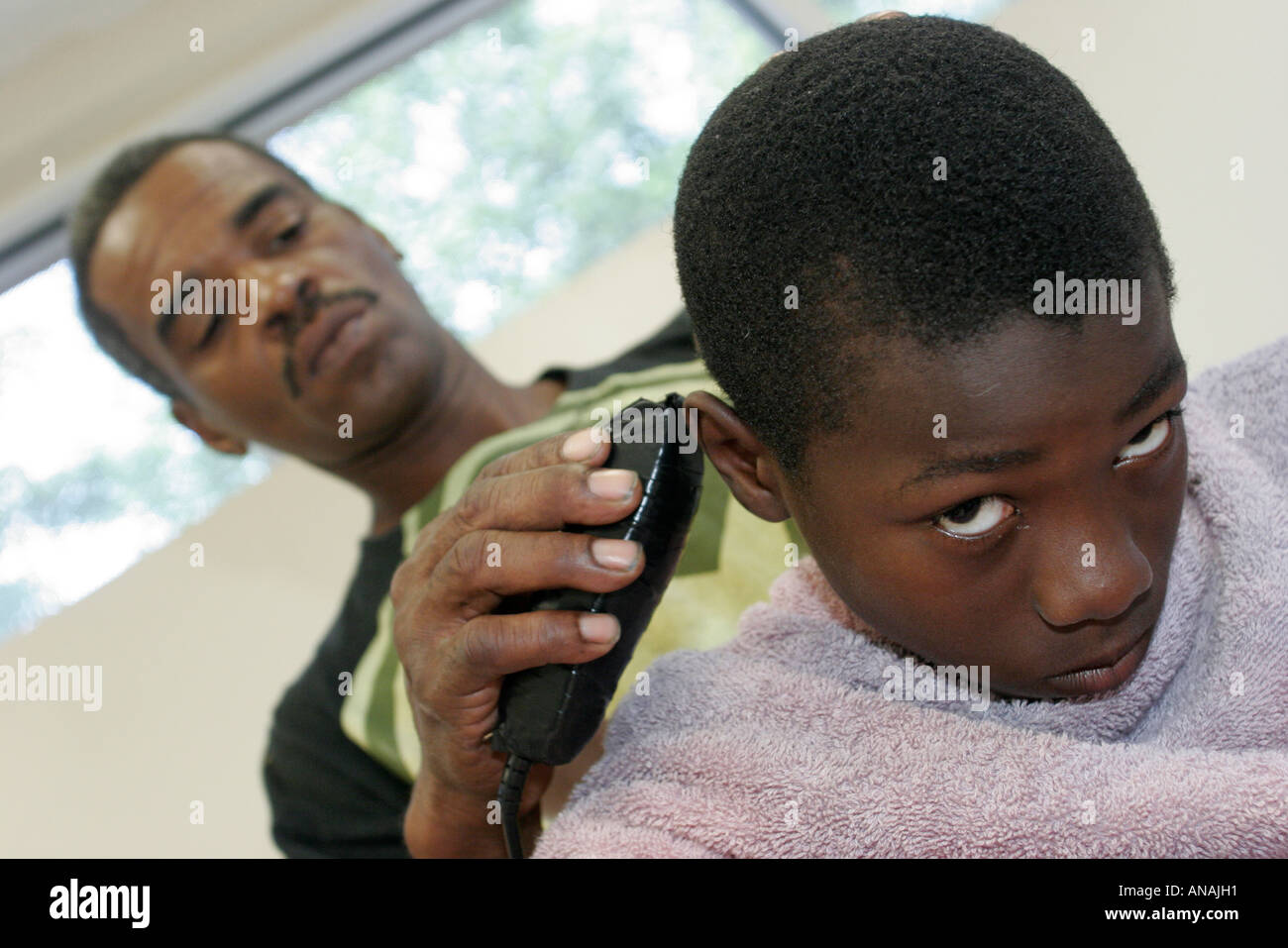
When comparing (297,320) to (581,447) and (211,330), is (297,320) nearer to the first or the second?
(211,330)

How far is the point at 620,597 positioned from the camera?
27.7 inches

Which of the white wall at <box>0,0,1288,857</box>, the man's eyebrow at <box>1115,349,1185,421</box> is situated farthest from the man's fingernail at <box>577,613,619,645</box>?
the white wall at <box>0,0,1288,857</box>

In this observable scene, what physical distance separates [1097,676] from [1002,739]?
72 millimetres

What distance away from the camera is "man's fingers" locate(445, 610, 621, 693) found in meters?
0.69

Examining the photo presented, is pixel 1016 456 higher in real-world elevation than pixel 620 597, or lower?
higher

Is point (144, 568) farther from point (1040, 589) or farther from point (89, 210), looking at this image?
point (1040, 589)

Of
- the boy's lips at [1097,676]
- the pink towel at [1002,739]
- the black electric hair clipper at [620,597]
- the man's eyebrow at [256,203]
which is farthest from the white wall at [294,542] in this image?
the black electric hair clipper at [620,597]

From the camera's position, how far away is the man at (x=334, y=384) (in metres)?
1.26

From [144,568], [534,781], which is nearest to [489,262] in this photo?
[144,568]

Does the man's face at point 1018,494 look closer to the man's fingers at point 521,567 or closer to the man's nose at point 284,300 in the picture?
the man's fingers at point 521,567

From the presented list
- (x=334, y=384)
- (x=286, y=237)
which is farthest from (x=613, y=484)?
(x=286, y=237)

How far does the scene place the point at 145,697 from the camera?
5.22 ft

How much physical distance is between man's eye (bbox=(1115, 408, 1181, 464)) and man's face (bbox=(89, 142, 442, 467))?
99 cm

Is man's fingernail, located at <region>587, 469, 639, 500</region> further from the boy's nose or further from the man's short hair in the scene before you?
the man's short hair
